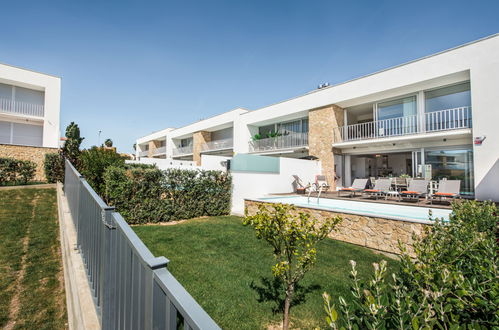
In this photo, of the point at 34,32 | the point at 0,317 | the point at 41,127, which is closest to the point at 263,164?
the point at 0,317

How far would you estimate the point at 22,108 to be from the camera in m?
18.9

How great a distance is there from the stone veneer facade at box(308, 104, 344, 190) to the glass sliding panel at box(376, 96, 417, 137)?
260 centimetres

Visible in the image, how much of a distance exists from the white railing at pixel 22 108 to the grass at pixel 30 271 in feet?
57.0

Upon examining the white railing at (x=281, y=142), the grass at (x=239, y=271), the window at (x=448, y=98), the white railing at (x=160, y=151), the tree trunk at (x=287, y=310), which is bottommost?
the grass at (x=239, y=271)

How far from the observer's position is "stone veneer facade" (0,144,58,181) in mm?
14580

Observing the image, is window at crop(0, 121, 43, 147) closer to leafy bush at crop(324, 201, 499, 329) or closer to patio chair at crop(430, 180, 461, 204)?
leafy bush at crop(324, 201, 499, 329)

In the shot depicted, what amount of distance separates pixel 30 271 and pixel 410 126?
16.3 m

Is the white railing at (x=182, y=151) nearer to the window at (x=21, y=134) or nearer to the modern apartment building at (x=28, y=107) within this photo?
the modern apartment building at (x=28, y=107)

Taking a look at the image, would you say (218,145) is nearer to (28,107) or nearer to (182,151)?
(182,151)

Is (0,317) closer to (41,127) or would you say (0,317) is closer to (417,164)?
(417,164)

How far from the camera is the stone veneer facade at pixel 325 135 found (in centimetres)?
1556

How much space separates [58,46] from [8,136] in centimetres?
1341

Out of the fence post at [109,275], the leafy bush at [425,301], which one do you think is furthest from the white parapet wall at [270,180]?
the leafy bush at [425,301]

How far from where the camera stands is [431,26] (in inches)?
459
